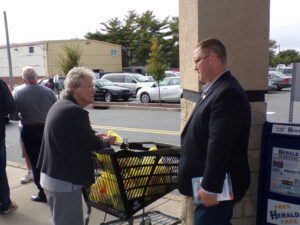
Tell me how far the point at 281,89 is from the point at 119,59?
32.5 metres

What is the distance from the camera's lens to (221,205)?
2.37 metres

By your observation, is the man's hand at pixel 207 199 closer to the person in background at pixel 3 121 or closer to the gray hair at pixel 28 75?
the person in background at pixel 3 121

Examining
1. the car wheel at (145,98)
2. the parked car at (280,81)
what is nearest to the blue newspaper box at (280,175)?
the car wheel at (145,98)

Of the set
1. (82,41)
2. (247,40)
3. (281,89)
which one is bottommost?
(281,89)

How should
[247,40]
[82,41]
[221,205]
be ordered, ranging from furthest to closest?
1. [82,41]
2. [247,40]
3. [221,205]

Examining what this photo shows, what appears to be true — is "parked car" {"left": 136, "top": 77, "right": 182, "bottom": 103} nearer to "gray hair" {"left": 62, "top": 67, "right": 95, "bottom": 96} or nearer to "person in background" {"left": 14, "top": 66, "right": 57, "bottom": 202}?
"person in background" {"left": 14, "top": 66, "right": 57, "bottom": 202}

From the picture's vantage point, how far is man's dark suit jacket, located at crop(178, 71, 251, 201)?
2159 millimetres

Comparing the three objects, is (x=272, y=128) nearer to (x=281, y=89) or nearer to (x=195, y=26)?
(x=195, y=26)

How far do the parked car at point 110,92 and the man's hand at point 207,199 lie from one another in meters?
19.2

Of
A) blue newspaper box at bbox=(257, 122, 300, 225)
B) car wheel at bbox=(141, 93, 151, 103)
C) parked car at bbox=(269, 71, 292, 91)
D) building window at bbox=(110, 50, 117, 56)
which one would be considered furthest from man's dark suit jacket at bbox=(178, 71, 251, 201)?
building window at bbox=(110, 50, 117, 56)

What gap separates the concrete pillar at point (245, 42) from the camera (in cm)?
313

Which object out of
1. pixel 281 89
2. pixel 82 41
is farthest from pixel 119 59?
pixel 281 89

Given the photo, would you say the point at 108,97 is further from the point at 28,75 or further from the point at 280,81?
the point at 28,75

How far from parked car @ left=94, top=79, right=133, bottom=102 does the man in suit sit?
19.0m
